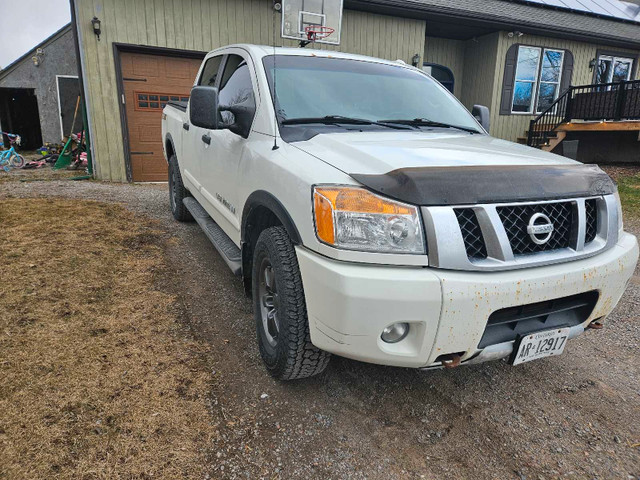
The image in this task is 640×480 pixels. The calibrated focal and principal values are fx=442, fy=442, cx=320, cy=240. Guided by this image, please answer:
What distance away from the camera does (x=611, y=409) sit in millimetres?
2311

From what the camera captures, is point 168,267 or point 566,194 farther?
point 168,267

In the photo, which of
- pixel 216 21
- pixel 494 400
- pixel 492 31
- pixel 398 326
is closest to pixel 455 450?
pixel 494 400

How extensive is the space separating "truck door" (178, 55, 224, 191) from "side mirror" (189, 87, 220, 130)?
98 centimetres

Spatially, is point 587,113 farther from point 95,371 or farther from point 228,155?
point 95,371

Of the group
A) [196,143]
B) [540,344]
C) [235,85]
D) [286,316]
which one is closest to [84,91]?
[196,143]

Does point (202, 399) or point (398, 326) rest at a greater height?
point (398, 326)

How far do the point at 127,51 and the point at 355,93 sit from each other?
7.47m

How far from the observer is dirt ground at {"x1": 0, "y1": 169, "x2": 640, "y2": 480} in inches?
75.1

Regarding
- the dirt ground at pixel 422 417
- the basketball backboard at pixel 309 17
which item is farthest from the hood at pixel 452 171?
the basketball backboard at pixel 309 17

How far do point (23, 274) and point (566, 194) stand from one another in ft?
13.1

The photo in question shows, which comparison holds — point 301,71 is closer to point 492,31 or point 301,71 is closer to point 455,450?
point 455,450

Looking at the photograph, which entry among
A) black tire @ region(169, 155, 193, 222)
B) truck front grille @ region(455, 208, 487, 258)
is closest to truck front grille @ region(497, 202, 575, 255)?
truck front grille @ region(455, 208, 487, 258)

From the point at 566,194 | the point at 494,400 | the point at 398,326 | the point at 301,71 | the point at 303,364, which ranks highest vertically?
the point at 301,71

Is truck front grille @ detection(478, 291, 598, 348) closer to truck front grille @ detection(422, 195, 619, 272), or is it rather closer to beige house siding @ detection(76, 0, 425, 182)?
truck front grille @ detection(422, 195, 619, 272)
